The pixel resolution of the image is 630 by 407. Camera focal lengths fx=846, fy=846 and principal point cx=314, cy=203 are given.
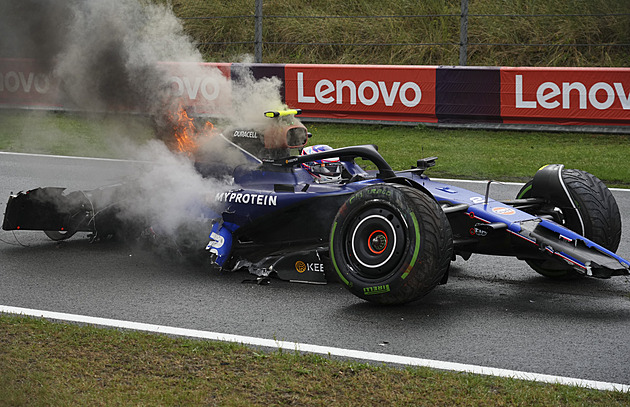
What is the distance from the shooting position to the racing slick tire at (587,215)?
6.70m

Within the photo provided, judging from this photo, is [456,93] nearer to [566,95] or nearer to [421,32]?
[566,95]

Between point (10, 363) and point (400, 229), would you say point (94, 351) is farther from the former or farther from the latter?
point (400, 229)

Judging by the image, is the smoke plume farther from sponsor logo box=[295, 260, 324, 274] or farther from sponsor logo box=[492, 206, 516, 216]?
sponsor logo box=[492, 206, 516, 216]

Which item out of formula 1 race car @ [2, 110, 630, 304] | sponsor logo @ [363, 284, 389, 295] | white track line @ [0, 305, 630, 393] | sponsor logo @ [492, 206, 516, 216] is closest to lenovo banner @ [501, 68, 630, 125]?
formula 1 race car @ [2, 110, 630, 304]

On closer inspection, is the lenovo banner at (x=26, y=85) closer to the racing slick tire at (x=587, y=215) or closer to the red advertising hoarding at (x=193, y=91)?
the red advertising hoarding at (x=193, y=91)

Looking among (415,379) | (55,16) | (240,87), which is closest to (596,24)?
(240,87)

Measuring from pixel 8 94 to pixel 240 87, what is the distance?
85.1 inches

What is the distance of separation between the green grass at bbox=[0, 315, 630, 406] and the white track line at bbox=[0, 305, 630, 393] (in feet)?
0.44

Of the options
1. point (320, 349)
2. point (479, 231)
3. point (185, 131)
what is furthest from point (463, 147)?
point (320, 349)

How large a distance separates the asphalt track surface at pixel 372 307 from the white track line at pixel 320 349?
0.28 ft

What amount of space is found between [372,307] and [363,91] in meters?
9.37

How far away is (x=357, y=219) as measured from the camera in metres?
6.19

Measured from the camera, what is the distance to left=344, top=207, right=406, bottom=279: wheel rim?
5.95 metres

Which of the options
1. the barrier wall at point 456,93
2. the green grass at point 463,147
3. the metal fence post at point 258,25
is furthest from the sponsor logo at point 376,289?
the metal fence post at point 258,25
